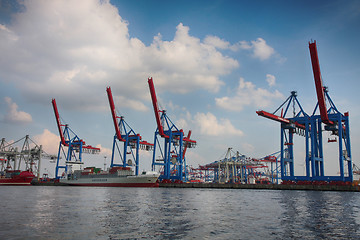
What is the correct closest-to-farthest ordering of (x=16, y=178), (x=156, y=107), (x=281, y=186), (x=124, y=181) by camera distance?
(x=281, y=186), (x=124, y=181), (x=156, y=107), (x=16, y=178)

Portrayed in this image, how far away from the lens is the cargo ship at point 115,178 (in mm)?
87562

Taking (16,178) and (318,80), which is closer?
(318,80)

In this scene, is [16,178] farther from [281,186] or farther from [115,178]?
[281,186]

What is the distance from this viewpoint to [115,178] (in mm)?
90500

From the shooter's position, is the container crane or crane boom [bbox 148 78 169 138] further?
crane boom [bbox 148 78 169 138]

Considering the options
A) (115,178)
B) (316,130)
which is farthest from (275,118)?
(115,178)

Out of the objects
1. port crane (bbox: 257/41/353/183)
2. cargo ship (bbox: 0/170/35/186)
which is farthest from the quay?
cargo ship (bbox: 0/170/35/186)

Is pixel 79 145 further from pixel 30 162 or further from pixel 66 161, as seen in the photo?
pixel 30 162

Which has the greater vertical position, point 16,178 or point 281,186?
point 281,186

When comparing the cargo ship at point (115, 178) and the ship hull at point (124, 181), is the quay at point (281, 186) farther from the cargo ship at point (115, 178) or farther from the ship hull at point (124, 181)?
the cargo ship at point (115, 178)

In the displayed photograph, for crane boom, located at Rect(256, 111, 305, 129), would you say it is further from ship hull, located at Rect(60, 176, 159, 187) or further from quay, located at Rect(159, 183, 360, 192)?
ship hull, located at Rect(60, 176, 159, 187)

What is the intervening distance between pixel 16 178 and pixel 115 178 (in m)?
48.0

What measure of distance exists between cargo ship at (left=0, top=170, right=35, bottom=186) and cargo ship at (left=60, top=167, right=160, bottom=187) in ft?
75.2

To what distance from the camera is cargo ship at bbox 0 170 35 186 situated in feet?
361
